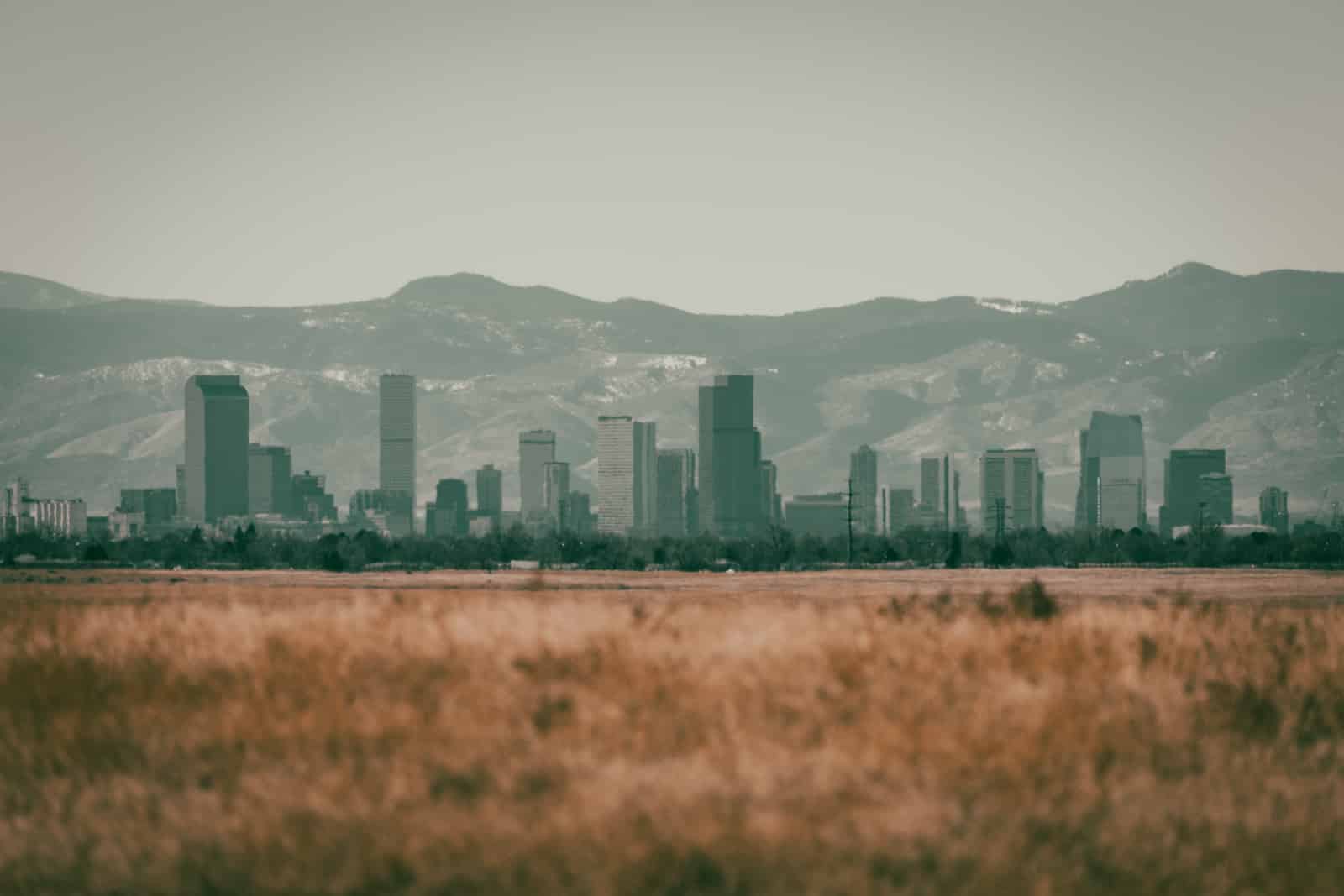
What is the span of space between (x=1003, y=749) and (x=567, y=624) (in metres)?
8.09

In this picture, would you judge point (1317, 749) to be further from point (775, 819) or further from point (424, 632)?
point (424, 632)

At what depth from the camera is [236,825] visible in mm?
18188

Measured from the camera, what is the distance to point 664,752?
20500 mm

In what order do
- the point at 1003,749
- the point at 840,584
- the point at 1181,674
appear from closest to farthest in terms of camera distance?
the point at 1003,749, the point at 1181,674, the point at 840,584

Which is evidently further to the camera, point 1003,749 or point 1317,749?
point 1317,749

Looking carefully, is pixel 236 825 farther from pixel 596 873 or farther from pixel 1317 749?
pixel 1317 749

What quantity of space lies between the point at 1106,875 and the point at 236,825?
811 cm

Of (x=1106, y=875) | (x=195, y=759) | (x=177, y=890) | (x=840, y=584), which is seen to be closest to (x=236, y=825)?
(x=177, y=890)

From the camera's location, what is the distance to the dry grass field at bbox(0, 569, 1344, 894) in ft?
57.1

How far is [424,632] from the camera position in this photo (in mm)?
26266

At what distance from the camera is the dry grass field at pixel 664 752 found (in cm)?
1739

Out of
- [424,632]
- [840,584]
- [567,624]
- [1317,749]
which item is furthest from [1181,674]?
[840,584]

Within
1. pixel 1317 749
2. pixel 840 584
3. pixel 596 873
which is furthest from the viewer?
pixel 840 584

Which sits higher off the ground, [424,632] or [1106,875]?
[424,632]
